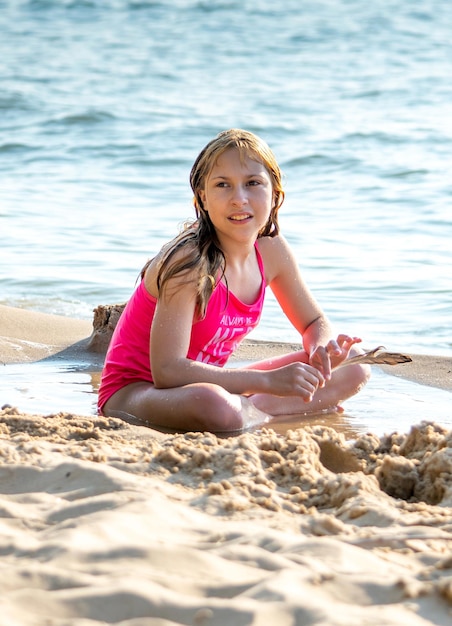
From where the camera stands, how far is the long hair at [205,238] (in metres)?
3.21

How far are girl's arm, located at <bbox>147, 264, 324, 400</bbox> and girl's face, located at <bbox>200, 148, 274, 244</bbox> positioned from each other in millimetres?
274

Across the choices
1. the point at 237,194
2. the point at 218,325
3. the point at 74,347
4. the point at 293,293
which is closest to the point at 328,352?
the point at 218,325

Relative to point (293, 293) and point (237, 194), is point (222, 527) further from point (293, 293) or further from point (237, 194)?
point (293, 293)

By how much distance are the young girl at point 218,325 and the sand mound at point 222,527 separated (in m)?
0.45

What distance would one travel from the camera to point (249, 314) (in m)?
3.45

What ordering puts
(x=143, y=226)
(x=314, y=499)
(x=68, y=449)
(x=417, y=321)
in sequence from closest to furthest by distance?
(x=314, y=499) < (x=68, y=449) < (x=417, y=321) < (x=143, y=226)

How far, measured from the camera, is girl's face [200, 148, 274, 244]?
3293 mm

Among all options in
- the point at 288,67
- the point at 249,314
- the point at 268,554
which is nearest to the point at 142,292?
the point at 249,314

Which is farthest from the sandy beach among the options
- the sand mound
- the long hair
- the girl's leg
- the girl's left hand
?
the long hair

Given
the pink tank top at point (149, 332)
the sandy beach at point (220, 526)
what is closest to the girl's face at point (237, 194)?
the pink tank top at point (149, 332)

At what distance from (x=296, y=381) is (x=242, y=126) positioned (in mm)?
8778

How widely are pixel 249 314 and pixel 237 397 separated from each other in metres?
0.34

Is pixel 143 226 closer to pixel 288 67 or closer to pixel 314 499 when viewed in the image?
pixel 314 499

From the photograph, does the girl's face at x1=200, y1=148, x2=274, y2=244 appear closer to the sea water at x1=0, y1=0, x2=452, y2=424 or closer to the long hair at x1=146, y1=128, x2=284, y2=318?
the long hair at x1=146, y1=128, x2=284, y2=318
